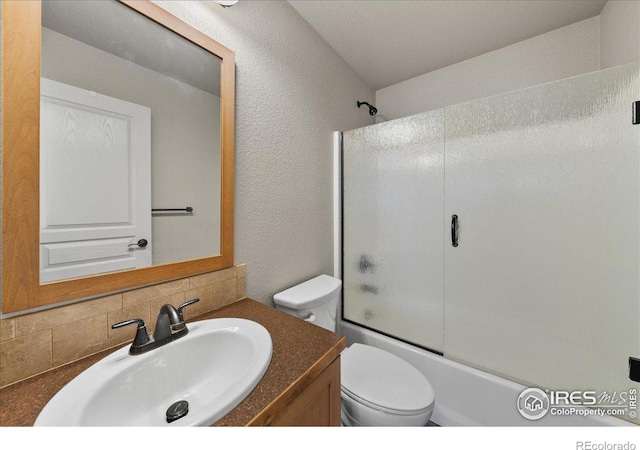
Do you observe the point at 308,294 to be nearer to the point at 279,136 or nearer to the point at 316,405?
the point at 316,405

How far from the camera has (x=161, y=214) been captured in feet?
2.90

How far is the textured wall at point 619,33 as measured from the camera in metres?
1.14

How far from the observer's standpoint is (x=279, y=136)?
4.33 feet

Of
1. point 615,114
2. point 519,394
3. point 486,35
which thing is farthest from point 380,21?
point 519,394

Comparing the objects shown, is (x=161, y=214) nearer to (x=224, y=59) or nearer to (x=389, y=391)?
(x=224, y=59)

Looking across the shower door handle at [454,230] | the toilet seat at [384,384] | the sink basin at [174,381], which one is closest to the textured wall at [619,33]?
the shower door handle at [454,230]

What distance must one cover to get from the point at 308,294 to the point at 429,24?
1.79 meters

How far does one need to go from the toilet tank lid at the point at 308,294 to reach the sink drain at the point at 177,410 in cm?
60

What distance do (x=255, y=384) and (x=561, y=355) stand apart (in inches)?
55.4

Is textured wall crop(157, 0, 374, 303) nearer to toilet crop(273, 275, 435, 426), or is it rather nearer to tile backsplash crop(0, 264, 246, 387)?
toilet crop(273, 275, 435, 426)

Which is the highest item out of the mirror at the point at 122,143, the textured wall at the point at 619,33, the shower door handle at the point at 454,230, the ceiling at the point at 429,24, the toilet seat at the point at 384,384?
the ceiling at the point at 429,24

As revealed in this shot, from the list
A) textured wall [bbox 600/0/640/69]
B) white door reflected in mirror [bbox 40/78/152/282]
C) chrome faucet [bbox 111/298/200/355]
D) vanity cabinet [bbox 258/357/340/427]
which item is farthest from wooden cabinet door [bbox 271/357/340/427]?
textured wall [bbox 600/0/640/69]

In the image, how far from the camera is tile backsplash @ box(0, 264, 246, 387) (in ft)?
1.95

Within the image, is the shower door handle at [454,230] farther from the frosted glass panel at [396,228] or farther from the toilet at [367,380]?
the toilet at [367,380]
